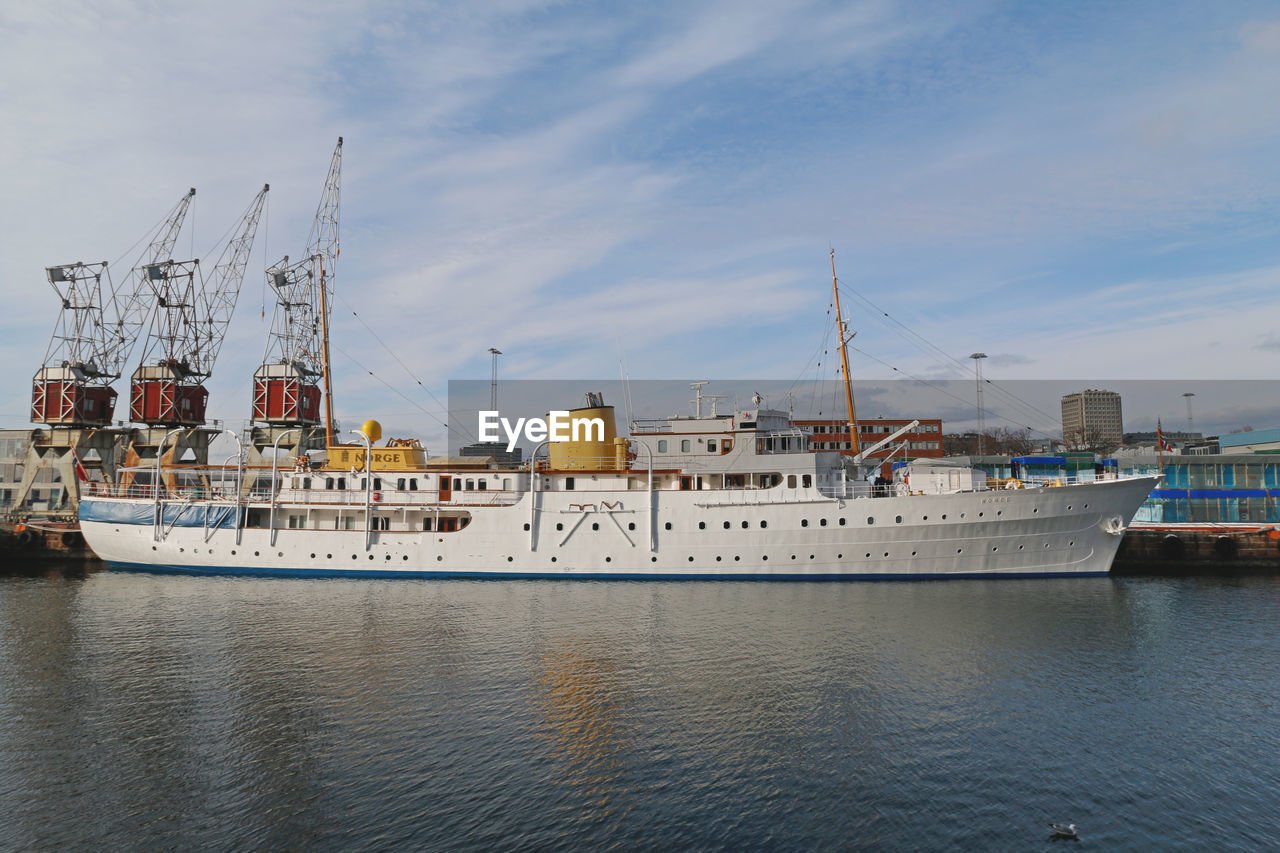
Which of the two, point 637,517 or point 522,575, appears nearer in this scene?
point 637,517

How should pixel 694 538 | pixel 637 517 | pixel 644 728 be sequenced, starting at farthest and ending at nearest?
1. pixel 637 517
2. pixel 694 538
3. pixel 644 728

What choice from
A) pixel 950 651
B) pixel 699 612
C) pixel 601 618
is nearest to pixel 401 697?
pixel 601 618

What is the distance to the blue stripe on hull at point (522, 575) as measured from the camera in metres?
30.5

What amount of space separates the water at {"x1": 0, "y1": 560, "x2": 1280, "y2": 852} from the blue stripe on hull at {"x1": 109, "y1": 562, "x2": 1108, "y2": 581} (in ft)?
16.4

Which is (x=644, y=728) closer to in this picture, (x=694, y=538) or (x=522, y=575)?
(x=694, y=538)

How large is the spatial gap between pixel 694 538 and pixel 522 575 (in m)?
8.38

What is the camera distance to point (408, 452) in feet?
118

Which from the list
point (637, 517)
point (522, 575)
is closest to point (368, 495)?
point (522, 575)

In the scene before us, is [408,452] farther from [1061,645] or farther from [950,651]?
[1061,645]

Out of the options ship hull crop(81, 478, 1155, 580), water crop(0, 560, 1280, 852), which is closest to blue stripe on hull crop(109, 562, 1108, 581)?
ship hull crop(81, 478, 1155, 580)

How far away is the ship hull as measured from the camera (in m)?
30.2

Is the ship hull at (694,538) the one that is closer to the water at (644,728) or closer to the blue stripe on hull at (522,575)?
the blue stripe on hull at (522,575)

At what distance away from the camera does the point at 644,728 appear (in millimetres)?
14852

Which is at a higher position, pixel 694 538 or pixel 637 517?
pixel 637 517
